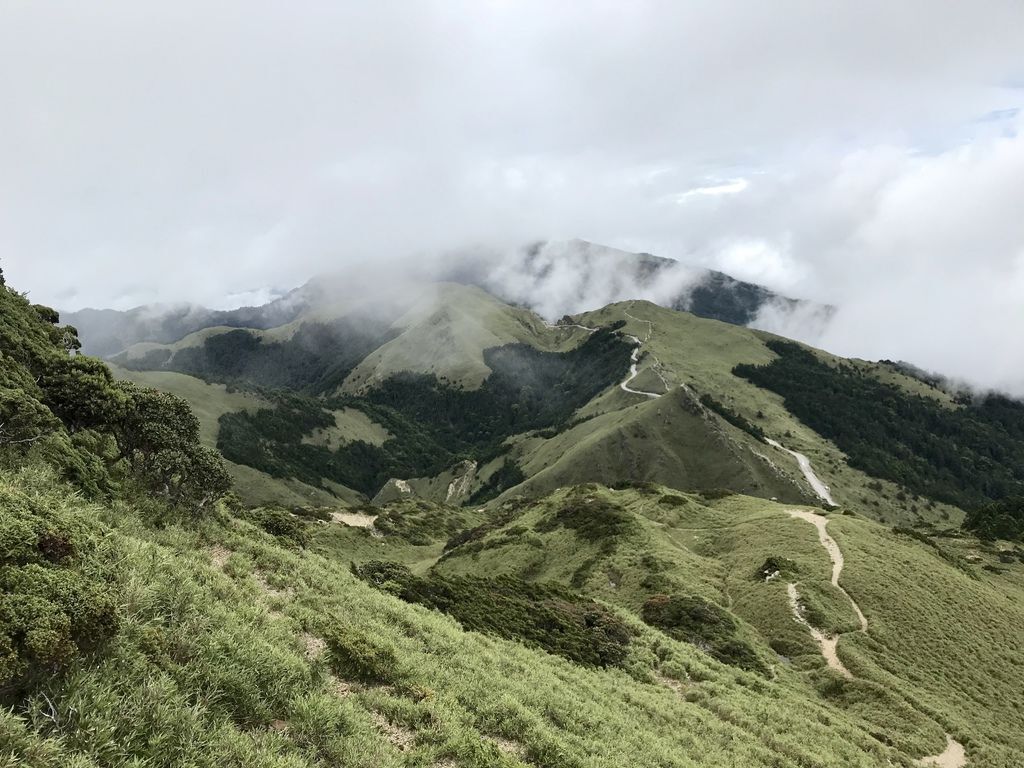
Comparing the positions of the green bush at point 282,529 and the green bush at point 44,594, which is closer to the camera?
the green bush at point 44,594

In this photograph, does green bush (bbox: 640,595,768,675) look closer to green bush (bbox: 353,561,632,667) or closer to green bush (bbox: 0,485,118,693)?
green bush (bbox: 353,561,632,667)

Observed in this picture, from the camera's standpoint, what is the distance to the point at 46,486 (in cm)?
1648

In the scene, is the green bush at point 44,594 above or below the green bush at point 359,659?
above

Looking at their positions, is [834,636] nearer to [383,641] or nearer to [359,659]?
[383,641]

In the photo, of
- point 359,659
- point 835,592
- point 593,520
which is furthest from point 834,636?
point 359,659

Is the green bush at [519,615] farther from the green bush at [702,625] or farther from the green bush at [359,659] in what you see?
the green bush at [359,659]

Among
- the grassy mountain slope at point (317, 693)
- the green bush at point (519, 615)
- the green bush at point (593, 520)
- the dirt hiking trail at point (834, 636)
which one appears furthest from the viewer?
the green bush at point (593, 520)

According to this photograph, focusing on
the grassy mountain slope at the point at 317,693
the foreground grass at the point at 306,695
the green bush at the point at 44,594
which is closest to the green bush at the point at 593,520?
the grassy mountain slope at the point at 317,693

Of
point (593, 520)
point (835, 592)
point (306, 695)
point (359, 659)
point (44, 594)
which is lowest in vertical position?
point (593, 520)

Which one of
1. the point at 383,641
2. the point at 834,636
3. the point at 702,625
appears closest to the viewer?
the point at 383,641

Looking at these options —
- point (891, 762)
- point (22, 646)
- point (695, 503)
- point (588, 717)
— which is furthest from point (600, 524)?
point (22, 646)

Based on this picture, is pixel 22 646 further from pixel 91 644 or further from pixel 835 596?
pixel 835 596

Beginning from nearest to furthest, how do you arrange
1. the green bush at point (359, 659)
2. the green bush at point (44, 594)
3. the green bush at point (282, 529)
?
the green bush at point (44, 594) → the green bush at point (359, 659) → the green bush at point (282, 529)

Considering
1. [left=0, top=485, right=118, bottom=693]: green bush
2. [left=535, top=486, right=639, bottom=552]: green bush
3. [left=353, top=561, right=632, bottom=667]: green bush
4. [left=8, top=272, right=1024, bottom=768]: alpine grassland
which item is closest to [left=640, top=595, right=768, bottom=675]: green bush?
[left=8, top=272, right=1024, bottom=768]: alpine grassland
